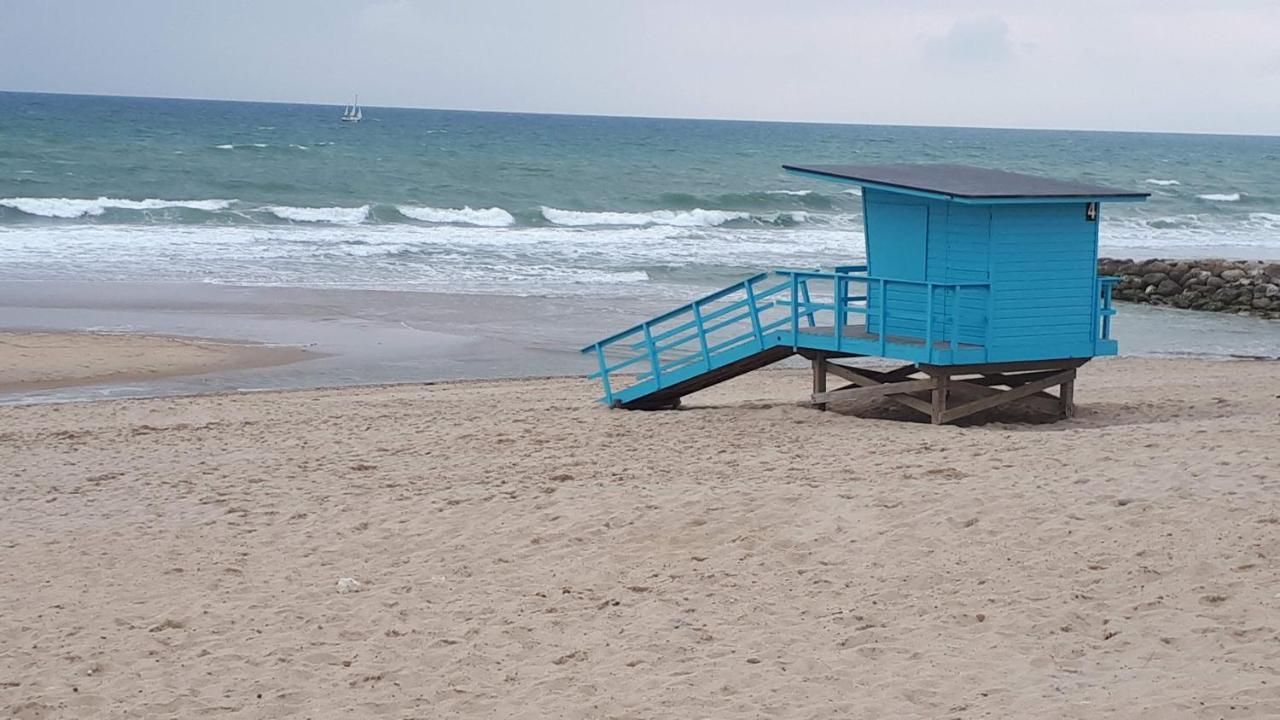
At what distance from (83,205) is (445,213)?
39.4ft

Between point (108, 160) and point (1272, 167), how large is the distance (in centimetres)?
8471

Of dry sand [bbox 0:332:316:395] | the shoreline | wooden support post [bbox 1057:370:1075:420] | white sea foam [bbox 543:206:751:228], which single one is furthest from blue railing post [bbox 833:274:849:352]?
white sea foam [bbox 543:206:751:228]

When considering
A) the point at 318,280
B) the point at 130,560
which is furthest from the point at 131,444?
the point at 318,280

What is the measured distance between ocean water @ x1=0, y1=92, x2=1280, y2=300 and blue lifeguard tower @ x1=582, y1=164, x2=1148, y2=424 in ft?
51.3

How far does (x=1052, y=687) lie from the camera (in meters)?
7.15

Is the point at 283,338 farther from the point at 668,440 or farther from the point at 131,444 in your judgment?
the point at 668,440

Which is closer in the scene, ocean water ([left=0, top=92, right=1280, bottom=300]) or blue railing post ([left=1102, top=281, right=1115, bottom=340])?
blue railing post ([left=1102, top=281, right=1115, bottom=340])

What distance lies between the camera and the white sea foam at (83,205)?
4528 cm

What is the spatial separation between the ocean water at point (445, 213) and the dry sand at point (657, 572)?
17490 millimetres

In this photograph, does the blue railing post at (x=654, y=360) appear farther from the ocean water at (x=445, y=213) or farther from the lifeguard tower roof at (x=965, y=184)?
the ocean water at (x=445, y=213)

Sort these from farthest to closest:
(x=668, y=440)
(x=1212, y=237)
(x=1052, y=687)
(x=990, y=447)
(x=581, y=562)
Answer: (x=1212, y=237), (x=668, y=440), (x=990, y=447), (x=581, y=562), (x=1052, y=687)

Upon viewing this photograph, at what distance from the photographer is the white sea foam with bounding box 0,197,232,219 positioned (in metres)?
45.3

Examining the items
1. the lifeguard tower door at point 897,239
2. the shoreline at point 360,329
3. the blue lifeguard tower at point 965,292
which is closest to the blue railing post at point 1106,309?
the blue lifeguard tower at point 965,292

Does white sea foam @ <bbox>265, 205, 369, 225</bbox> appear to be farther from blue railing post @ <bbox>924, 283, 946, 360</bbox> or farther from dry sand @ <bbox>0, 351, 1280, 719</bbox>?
blue railing post @ <bbox>924, 283, 946, 360</bbox>
